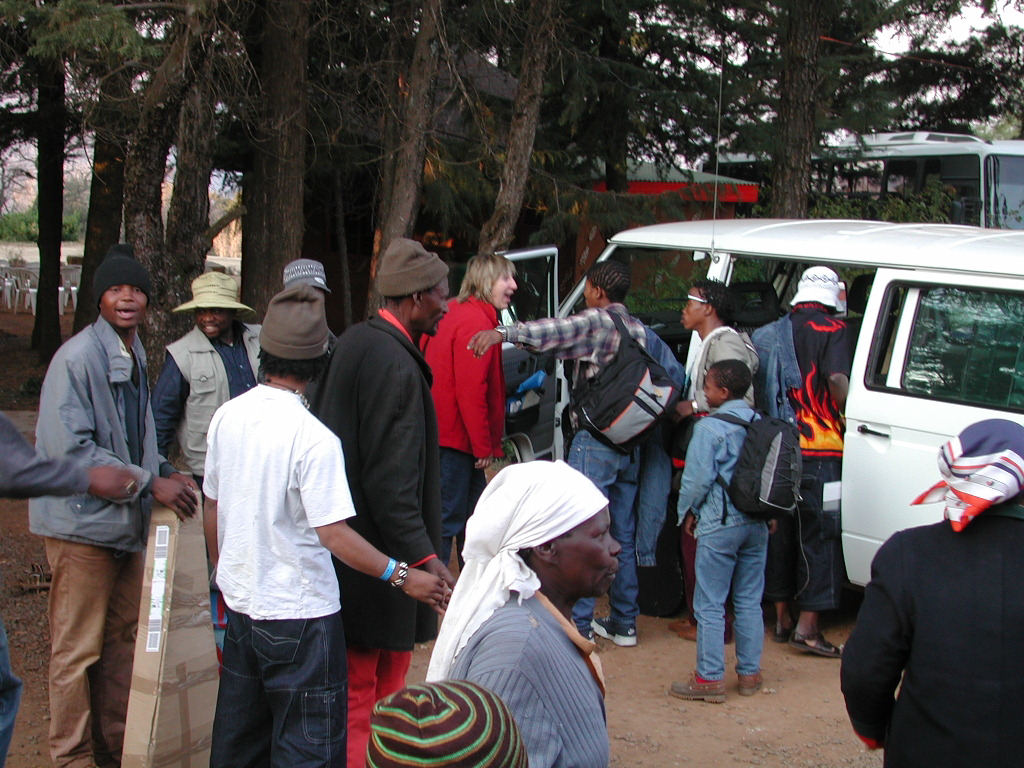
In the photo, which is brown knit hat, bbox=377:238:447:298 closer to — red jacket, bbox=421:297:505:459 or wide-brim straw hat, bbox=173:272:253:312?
wide-brim straw hat, bbox=173:272:253:312

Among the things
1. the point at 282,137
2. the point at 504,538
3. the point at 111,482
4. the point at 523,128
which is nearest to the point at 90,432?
the point at 111,482

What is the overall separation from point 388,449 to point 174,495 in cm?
91

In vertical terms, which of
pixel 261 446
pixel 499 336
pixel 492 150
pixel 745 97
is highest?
pixel 745 97

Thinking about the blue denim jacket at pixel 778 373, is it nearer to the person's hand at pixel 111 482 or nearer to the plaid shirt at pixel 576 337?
the plaid shirt at pixel 576 337

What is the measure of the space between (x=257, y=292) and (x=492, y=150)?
2.64m

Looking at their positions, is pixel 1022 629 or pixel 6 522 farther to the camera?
pixel 6 522

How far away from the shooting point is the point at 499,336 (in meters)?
5.26

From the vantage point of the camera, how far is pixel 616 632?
5.83m

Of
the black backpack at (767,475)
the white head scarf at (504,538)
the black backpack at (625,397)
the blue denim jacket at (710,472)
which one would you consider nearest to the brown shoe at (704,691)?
the blue denim jacket at (710,472)

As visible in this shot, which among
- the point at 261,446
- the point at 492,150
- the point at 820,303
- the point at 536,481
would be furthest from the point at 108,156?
the point at 536,481

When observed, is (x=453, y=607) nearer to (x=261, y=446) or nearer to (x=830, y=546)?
(x=261, y=446)

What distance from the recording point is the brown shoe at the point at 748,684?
17.0 feet

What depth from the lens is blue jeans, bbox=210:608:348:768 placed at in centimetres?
304

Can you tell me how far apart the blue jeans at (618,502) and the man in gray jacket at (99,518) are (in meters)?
2.27
